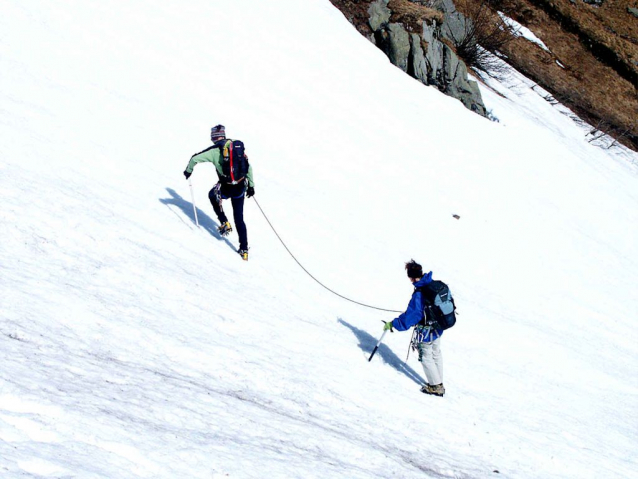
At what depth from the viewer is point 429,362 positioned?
7805 millimetres

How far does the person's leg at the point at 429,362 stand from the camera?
7.82 meters

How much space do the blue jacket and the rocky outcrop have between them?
19.9 metres

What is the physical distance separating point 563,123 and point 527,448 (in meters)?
31.2

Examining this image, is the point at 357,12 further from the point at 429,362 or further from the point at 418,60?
the point at 429,362

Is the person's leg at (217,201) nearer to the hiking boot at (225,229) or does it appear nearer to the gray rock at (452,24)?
the hiking boot at (225,229)

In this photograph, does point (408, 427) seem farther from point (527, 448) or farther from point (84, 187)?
point (84, 187)

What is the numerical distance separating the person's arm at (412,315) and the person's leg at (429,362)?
1.24ft

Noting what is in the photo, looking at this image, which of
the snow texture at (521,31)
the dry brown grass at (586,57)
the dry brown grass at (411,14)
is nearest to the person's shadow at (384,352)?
the dry brown grass at (411,14)

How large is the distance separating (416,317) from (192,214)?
16.2ft

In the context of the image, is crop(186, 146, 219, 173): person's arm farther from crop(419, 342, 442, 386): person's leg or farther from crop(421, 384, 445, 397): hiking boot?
crop(421, 384, 445, 397): hiking boot

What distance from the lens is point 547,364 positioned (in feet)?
37.2

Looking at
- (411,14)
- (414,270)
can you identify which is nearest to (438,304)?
(414,270)

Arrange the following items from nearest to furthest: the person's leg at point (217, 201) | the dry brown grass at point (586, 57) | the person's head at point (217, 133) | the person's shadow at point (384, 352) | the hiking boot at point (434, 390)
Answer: the hiking boot at point (434, 390)
the person's shadow at point (384, 352)
the person's head at point (217, 133)
the person's leg at point (217, 201)
the dry brown grass at point (586, 57)

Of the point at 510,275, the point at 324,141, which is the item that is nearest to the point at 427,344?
the point at 510,275
